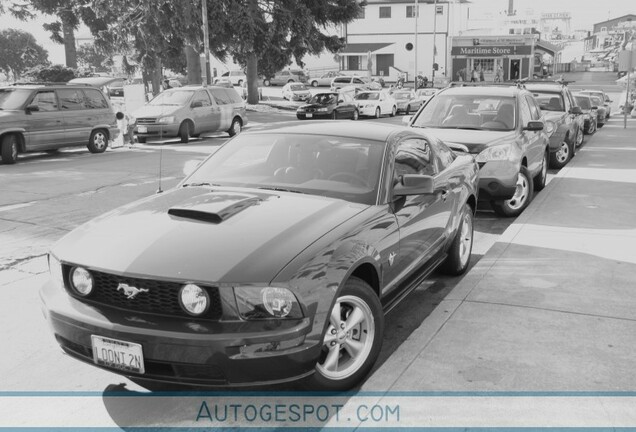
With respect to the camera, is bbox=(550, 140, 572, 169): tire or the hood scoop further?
bbox=(550, 140, 572, 169): tire

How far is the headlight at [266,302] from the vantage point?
3297mm

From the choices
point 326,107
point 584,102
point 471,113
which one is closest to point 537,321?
point 471,113

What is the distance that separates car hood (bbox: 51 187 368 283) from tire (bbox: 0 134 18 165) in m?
12.0

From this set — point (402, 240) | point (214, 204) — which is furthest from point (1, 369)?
point (402, 240)

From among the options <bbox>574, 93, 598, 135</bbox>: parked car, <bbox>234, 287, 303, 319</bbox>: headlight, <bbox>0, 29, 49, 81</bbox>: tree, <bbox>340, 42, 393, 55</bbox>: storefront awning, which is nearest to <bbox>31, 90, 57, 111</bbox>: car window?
<bbox>234, 287, 303, 319</bbox>: headlight

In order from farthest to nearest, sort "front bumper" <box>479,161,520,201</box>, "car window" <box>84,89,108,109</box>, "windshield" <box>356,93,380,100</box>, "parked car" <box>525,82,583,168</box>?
"windshield" <box>356,93,380,100</box>, "car window" <box>84,89,108,109</box>, "parked car" <box>525,82,583,168</box>, "front bumper" <box>479,161,520,201</box>

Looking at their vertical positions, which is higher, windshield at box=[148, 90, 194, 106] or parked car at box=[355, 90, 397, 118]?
windshield at box=[148, 90, 194, 106]

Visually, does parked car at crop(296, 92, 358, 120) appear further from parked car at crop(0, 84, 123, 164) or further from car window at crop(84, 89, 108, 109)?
parked car at crop(0, 84, 123, 164)

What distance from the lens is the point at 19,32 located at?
67.9 meters

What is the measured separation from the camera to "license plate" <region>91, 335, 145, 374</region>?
131 inches

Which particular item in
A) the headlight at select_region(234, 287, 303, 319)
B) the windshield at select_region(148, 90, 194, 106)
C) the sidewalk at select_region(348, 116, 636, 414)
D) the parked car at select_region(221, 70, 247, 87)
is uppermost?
the parked car at select_region(221, 70, 247, 87)

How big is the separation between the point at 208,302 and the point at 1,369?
6.31 feet

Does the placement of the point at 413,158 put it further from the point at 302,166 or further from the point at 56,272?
the point at 56,272

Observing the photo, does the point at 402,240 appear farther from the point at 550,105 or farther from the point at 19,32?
the point at 19,32
